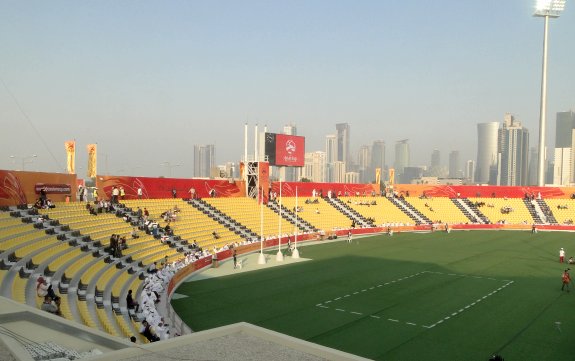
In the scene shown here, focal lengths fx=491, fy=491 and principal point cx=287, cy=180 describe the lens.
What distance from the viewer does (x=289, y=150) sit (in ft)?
219

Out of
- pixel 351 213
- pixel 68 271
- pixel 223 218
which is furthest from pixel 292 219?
pixel 68 271

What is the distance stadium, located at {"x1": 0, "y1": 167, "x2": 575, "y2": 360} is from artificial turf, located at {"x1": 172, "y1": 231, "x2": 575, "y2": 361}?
4.5 inches

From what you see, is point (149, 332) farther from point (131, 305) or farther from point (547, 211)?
point (547, 211)

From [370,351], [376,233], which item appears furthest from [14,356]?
[376,233]

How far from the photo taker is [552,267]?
38250 mm

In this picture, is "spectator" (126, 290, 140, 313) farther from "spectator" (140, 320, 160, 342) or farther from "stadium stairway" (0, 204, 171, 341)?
"spectator" (140, 320, 160, 342)

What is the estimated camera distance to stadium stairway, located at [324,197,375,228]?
6669 cm

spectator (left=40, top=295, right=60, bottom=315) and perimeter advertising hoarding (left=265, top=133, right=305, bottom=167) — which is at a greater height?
perimeter advertising hoarding (left=265, top=133, right=305, bottom=167)

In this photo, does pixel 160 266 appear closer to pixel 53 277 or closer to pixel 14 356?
pixel 53 277

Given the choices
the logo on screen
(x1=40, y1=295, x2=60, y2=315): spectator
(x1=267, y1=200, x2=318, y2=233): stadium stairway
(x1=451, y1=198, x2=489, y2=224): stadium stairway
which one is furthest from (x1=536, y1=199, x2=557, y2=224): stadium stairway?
(x1=40, y1=295, x2=60, y2=315): spectator

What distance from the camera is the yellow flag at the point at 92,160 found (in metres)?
41.8

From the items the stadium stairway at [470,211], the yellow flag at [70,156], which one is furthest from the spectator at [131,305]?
the stadium stairway at [470,211]

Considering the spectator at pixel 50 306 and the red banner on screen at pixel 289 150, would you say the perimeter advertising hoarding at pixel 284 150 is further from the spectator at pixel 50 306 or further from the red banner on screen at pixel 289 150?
the spectator at pixel 50 306

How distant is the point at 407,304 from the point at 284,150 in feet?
140
